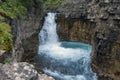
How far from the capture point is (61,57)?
23141mm

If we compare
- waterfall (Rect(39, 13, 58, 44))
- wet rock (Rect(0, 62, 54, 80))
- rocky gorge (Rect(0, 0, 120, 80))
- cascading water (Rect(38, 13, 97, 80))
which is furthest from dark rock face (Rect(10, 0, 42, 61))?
wet rock (Rect(0, 62, 54, 80))

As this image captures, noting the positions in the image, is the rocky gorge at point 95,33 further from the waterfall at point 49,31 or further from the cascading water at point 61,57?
the waterfall at point 49,31

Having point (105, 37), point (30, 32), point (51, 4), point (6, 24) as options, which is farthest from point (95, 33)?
point (51, 4)

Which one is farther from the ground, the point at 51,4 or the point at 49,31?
the point at 51,4

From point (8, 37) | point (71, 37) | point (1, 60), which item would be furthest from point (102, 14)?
point (1, 60)

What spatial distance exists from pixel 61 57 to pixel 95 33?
12.5 ft

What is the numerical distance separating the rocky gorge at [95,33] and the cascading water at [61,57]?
0.89 m

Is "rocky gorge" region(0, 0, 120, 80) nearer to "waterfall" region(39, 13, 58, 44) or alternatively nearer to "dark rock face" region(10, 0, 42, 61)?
"dark rock face" region(10, 0, 42, 61)

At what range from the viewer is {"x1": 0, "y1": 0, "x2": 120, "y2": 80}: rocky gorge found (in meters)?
18.6

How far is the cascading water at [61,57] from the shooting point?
1997 cm

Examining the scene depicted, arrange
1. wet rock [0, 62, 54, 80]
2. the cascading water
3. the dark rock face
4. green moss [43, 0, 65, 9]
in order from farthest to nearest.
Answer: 1. green moss [43, 0, 65, 9]
2. the dark rock face
3. the cascading water
4. wet rock [0, 62, 54, 80]

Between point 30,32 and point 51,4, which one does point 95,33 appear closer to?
point 30,32

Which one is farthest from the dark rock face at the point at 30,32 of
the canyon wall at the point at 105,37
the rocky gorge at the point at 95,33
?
the canyon wall at the point at 105,37

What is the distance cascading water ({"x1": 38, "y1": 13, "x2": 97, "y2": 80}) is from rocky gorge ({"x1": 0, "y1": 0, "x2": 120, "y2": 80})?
0.89 meters
